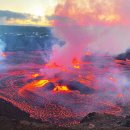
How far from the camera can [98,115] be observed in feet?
93.6

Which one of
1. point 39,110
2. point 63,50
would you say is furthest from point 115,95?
point 63,50

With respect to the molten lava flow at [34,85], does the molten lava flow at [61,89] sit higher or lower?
lower

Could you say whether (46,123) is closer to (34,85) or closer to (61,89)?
(61,89)

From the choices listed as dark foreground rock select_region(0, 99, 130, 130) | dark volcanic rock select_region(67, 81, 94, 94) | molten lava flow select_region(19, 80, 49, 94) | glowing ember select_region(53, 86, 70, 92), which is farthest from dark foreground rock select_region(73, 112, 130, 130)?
molten lava flow select_region(19, 80, 49, 94)

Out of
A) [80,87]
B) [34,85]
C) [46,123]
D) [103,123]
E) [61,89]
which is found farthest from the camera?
[34,85]

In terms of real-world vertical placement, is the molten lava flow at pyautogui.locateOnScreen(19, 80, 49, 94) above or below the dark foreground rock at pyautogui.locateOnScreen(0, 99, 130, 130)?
above

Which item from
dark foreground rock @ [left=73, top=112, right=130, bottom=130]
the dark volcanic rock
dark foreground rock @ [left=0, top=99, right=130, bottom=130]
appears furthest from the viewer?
the dark volcanic rock

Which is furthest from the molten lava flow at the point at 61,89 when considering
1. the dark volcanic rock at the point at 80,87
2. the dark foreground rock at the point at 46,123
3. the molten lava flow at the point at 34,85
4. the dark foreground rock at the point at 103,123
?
the dark foreground rock at the point at 103,123

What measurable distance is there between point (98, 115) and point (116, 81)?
65.2 feet

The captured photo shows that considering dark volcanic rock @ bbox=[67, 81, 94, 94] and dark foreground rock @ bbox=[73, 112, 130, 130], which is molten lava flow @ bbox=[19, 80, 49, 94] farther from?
dark foreground rock @ bbox=[73, 112, 130, 130]

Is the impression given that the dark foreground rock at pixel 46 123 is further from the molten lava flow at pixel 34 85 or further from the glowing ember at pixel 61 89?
the glowing ember at pixel 61 89

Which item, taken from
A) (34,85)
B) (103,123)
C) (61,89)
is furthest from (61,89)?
(103,123)

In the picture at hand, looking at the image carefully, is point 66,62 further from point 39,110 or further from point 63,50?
point 39,110

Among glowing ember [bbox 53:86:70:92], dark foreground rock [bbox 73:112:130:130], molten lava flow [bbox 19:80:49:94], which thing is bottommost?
dark foreground rock [bbox 73:112:130:130]
